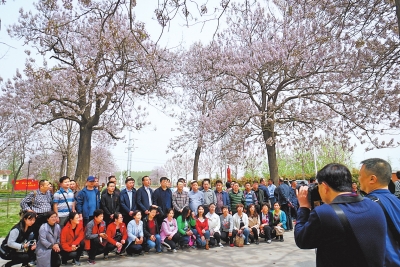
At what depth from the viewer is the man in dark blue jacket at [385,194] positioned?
1.87 metres

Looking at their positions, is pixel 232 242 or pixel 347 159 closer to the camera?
pixel 232 242

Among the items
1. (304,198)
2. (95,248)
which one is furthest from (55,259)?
(304,198)

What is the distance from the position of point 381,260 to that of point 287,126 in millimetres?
12906

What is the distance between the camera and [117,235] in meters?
6.52

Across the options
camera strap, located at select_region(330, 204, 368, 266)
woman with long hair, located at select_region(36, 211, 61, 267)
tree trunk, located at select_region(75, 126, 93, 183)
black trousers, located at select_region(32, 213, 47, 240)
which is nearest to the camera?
camera strap, located at select_region(330, 204, 368, 266)

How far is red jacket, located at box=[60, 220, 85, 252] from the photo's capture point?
18.5 ft

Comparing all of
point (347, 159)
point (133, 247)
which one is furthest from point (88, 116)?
point (347, 159)

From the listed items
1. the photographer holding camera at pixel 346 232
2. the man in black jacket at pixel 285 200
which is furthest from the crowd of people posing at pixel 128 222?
the photographer holding camera at pixel 346 232

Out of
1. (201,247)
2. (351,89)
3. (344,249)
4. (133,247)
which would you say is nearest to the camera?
(344,249)

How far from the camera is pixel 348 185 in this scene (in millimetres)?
1841

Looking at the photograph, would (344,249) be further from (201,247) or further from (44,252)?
(201,247)

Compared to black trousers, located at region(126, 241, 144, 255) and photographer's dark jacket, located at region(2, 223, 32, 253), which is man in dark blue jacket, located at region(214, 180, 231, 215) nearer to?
black trousers, located at region(126, 241, 144, 255)

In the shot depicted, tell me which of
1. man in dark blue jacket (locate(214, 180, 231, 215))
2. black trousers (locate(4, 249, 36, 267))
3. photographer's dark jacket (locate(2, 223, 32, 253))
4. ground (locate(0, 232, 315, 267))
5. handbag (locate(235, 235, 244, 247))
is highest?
man in dark blue jacket (locate(214, 180, 231, 215))

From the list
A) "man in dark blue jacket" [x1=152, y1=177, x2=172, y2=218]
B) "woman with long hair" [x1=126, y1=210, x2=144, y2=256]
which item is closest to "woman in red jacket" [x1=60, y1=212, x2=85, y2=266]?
"woman with long hair" [x1=126, y1=210, x2=144, y2=256]
